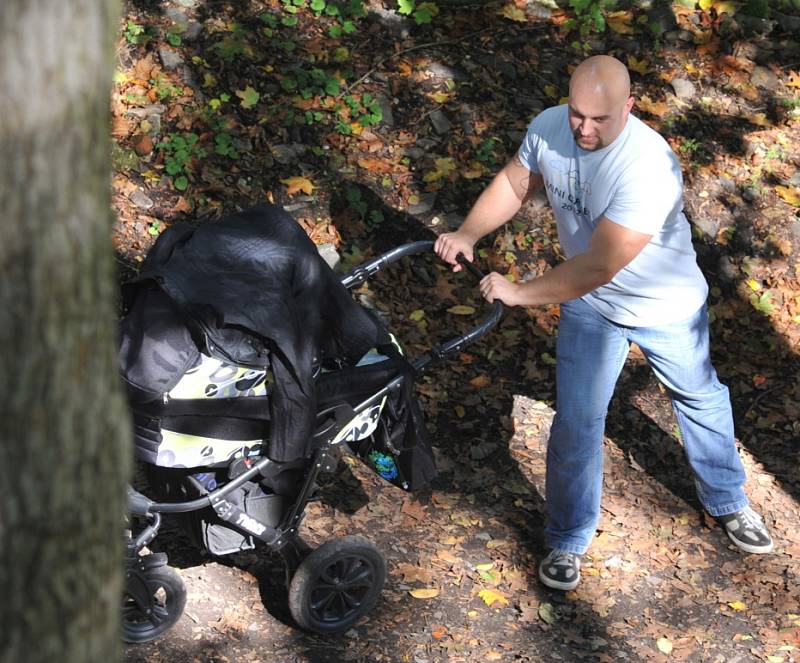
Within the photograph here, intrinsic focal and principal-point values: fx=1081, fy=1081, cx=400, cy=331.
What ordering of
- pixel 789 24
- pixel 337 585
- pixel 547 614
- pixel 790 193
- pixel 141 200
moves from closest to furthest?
pixel 337 585 < pixel 547 614 < pixel 141 200 < pixel 790 193 < pixel 789 24

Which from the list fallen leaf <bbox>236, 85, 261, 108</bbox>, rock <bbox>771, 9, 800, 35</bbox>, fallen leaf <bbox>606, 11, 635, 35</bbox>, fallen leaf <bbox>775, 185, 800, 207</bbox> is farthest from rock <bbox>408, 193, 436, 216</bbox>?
rock <bbox>771, 9, 800, 35</bbox>

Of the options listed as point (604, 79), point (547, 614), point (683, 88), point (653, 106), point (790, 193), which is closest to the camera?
point (604, 79)

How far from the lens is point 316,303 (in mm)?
4191

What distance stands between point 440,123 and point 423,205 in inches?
30.7

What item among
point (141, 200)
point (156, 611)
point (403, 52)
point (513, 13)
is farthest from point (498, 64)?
point (156, 611)

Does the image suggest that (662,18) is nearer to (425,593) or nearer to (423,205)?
(423,205)

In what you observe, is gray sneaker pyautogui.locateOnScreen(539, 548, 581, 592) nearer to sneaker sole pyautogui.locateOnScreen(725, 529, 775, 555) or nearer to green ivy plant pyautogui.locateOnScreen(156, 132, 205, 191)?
sneaker sole pyautogui.locateOnScreen(725, 529, 775, 555)

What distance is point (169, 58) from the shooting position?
7414 millimetres

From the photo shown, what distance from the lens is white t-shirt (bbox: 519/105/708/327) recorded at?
447 centimetres

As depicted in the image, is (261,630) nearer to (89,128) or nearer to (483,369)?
(483,369)

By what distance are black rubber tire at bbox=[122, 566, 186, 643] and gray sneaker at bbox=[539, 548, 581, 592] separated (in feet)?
5.67

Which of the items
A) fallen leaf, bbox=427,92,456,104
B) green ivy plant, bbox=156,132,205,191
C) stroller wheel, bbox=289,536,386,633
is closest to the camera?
stroller wheel, bbox=289,536,386,633

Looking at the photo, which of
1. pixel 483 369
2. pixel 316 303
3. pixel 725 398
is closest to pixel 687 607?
pixel 725 398

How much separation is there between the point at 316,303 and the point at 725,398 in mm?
2190
